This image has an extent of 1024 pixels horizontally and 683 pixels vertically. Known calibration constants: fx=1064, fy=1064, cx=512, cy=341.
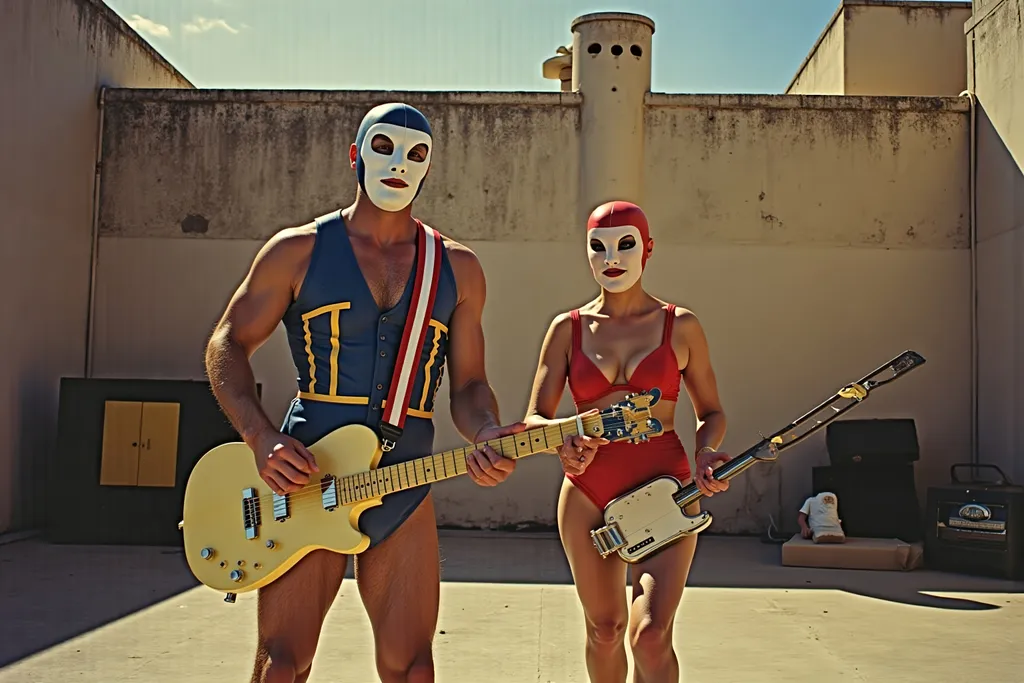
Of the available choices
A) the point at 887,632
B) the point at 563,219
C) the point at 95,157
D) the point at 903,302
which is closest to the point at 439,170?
the point at 563,219

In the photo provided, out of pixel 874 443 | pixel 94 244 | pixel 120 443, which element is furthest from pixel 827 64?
pixel 120 443

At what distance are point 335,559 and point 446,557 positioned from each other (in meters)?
6.89

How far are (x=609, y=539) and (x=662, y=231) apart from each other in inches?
323

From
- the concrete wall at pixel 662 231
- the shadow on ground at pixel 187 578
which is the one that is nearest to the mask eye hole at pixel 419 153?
the shadow on ground at pixel 187 578

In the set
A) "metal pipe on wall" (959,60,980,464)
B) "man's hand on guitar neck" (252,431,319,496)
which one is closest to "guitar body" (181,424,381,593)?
"man's hand on guitar neck" (252,431,319,496)

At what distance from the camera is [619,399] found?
3889 millimetres

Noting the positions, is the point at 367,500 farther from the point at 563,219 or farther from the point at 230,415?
the point at 563,219

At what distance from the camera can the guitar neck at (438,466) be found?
292 cm

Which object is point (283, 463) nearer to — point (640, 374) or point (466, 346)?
point (466, 346)

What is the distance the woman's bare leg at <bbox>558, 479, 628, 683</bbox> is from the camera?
380 cm

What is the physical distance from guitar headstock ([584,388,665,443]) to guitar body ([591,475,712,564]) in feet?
3.02

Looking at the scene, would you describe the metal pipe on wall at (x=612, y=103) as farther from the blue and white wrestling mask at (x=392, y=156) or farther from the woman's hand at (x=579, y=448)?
the woman's hand at (x=579, y=448)

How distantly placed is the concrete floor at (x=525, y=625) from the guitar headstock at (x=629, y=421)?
2983mm

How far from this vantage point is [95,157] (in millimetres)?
11828
